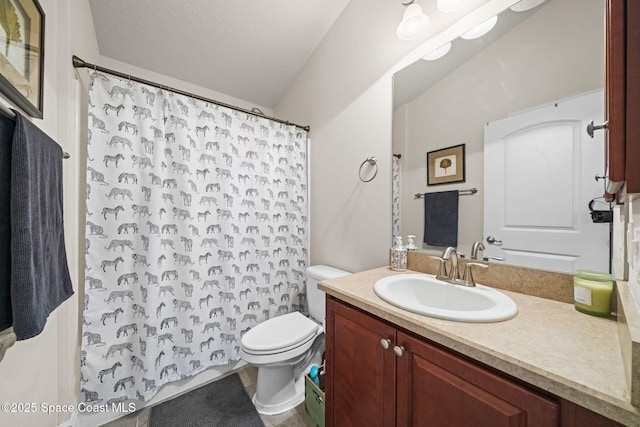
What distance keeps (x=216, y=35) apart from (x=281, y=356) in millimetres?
2275

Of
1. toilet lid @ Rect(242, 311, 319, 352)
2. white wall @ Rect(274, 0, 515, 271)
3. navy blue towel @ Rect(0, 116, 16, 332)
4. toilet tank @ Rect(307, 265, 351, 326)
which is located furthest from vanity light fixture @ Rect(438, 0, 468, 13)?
toilet lid @ Rect(242, 311, 319, 352)

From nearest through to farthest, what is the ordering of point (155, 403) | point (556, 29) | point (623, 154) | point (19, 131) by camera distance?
point (623, 154) → point (19, 131) → point (556, 29) → point (155, 403)

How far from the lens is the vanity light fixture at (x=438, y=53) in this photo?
1144 millimetres

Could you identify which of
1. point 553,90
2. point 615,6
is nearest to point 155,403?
point 615,6

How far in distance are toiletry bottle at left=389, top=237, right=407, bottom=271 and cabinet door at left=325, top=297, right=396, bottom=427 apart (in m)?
0.48

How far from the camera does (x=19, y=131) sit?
0.61 m

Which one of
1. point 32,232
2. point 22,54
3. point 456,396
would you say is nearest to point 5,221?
point 32,232

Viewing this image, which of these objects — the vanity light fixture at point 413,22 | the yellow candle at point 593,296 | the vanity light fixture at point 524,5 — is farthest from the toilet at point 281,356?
the vanity light fixture at point 524,5

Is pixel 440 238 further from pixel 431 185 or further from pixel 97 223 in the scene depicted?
pixel 97 223

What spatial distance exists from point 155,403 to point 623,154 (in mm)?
2276

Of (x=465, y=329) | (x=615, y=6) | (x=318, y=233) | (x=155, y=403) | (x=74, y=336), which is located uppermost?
(x=615, y=6)

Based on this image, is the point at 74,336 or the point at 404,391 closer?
the point at 404,391

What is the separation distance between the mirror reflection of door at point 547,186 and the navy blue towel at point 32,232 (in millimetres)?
1573

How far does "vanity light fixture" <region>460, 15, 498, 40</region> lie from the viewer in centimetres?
100
